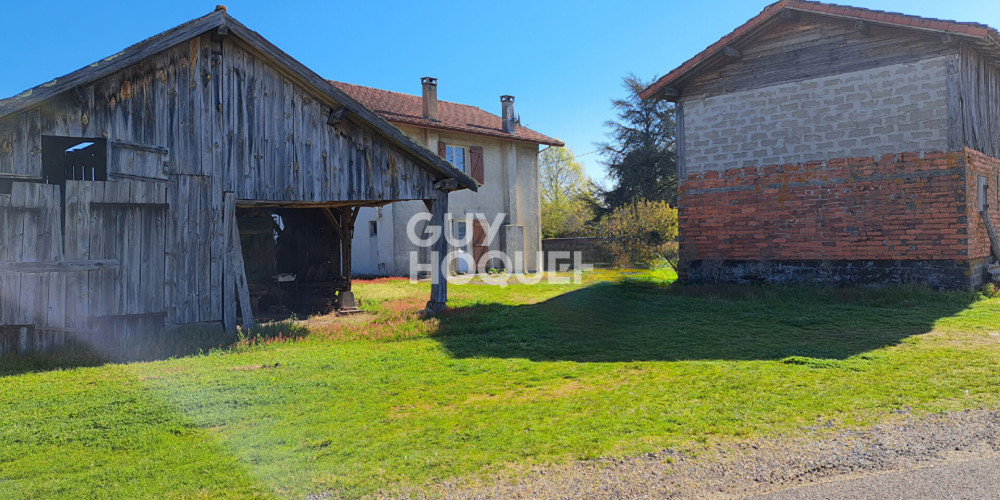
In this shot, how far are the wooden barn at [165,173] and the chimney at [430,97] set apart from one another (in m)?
13.2

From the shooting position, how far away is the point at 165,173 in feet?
29.3

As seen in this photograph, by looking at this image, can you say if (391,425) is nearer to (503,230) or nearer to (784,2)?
(784,2)

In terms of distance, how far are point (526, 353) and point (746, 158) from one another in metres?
9.02

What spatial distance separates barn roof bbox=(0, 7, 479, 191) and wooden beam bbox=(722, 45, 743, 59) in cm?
735

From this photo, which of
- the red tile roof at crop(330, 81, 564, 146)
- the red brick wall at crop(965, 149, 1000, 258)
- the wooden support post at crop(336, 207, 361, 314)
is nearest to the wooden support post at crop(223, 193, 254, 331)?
the wooden support post at crop(336, 207, 361, 314)

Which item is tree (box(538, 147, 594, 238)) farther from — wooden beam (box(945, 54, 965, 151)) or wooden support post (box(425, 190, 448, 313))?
wooden support post (box(425, 190, 448, 313))

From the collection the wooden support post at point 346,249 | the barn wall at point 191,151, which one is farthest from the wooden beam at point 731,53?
the wooden support post at point 346,249

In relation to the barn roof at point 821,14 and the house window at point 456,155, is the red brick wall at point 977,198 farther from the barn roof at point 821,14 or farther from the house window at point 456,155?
the house window at point 456,155

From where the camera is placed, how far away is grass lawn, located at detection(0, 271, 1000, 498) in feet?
13.5

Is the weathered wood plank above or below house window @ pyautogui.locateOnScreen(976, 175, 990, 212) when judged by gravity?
below

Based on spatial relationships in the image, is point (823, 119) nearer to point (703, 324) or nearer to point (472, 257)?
point (703, 324)

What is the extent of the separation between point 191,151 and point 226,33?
178 cm

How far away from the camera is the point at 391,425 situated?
16.2 feet

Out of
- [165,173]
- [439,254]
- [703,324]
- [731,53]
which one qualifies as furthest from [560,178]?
[165,173]
